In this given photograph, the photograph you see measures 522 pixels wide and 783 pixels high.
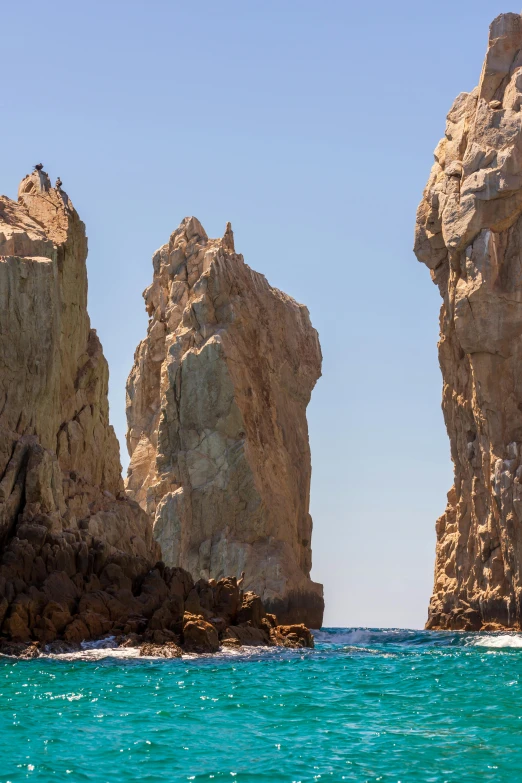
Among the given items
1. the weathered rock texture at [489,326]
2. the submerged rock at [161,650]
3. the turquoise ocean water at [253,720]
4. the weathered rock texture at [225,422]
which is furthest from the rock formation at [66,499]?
the weathered rock texture at [225,422]

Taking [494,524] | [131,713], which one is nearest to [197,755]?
[131,713]

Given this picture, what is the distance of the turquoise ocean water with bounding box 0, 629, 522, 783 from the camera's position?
16703 mm

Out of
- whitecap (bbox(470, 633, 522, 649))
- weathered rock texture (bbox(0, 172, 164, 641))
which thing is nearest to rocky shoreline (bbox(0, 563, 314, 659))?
weathered rock texture (bbox(0, 172, 164, 641))

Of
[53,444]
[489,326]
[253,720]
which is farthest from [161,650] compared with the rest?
[489,326]

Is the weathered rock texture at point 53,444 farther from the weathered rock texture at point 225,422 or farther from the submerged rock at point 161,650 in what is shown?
the weathered rock texture at point 225,422

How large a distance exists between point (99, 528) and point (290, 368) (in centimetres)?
3715

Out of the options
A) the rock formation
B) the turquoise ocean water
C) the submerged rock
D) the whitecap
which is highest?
the rock formation

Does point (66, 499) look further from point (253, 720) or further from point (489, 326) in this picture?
point (489, 326)

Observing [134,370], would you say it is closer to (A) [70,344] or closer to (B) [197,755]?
(A) [70,344]

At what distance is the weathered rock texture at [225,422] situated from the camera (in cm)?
6856

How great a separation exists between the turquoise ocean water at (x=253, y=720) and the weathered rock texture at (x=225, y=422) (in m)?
33.8

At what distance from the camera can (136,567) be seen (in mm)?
39406

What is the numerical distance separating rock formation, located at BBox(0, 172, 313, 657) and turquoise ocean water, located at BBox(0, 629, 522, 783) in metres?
2.46

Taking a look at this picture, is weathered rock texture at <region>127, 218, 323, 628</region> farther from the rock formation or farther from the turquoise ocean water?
Result: the turquoise ocean water
